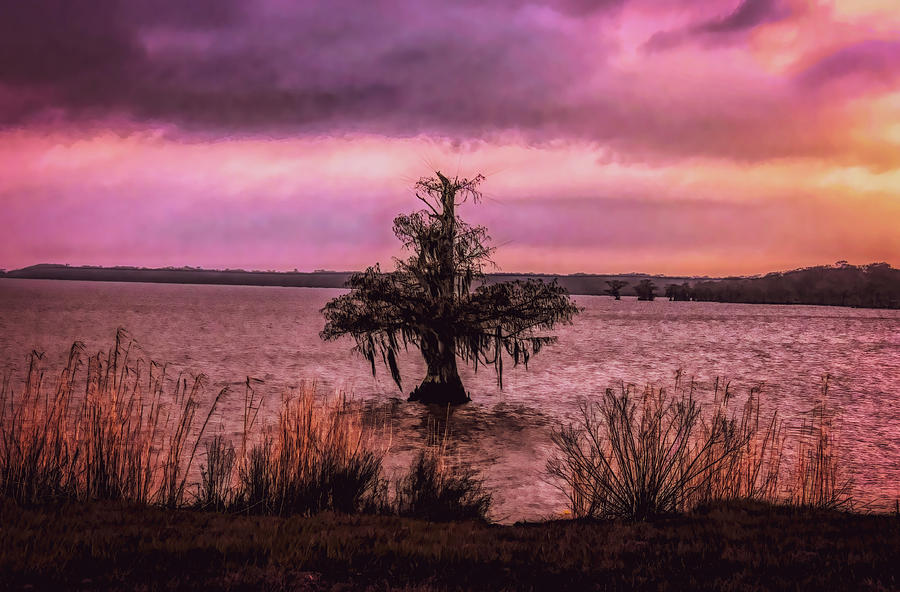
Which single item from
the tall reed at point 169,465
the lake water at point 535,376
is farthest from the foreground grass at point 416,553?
the lake water at point 535,376

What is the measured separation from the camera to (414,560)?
6.85 meters

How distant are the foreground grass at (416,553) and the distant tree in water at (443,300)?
17427 mm

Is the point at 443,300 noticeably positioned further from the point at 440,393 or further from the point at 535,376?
the point at 535,376

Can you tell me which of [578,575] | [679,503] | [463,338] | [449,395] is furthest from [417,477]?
[449,395]

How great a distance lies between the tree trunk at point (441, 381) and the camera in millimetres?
27797

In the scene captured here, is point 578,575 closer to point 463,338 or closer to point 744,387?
point 463,338

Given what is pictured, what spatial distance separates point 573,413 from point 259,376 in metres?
22.6

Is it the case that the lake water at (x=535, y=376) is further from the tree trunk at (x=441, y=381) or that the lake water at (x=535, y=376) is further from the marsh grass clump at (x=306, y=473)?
the marsh grass clump at (x=306, y=473)

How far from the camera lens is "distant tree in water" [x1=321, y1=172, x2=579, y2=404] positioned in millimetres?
26172

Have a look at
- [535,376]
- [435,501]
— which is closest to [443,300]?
[435,501]

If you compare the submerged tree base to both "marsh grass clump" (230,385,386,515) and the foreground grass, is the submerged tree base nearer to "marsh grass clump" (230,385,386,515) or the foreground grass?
"marsh grass clump" (230,385,386,515)

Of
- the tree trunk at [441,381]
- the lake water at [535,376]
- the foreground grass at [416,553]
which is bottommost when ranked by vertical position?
the lake water at [535,376]

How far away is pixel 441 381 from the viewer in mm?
28938

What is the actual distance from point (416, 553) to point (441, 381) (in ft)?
72.0
